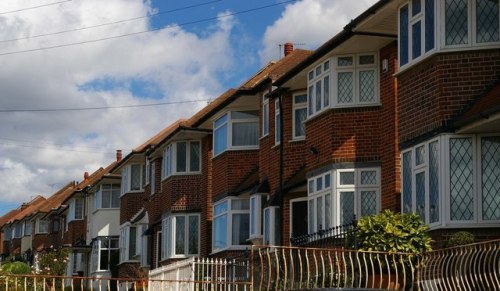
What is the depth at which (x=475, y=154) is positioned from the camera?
19484mm

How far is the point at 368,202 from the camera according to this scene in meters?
24.8

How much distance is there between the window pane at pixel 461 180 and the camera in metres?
19.4

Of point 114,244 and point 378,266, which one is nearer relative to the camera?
point 378,266

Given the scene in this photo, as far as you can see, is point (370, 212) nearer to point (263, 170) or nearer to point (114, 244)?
point (263, 170)

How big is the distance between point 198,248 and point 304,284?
776 inches

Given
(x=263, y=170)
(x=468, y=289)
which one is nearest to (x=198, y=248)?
(x=263, y=170)

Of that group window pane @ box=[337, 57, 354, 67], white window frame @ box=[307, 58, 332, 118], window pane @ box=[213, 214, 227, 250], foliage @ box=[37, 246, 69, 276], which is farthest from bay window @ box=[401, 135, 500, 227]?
foliage @ box=[37, 246, 69, 276]

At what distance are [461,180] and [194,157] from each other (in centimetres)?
2090

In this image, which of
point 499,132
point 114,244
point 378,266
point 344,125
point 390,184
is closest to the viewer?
point 378,266

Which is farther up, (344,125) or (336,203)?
(344,125)

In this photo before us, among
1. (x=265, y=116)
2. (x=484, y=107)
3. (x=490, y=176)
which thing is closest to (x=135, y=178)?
(x=265, y=116)

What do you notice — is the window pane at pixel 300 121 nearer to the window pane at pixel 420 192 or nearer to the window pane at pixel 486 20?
the window pane at pixel 420 192

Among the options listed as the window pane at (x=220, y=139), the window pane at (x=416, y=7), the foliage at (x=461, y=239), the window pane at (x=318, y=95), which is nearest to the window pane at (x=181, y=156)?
the window pane at (x=220, y=139)

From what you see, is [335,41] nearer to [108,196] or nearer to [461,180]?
[461,180]
